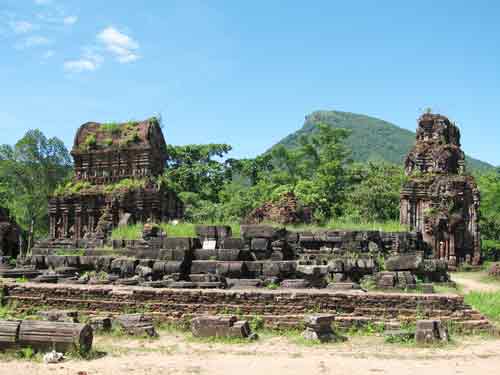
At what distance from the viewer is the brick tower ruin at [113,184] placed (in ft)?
78.7

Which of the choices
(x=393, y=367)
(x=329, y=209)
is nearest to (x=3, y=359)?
(x=393, y=367)

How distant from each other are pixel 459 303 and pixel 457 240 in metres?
17.3

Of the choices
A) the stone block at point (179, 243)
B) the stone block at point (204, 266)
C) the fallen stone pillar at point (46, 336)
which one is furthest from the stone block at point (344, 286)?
the fallen stone pillar at point (46, 336)

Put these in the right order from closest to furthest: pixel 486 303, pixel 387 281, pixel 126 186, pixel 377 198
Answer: pixel 486 303
pixel 387 281
pixel 126 186
pixel 377 198

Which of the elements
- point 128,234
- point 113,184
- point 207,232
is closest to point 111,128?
point 113,184

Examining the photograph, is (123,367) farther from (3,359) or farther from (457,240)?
(457,240)

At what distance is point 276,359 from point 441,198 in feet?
66.2

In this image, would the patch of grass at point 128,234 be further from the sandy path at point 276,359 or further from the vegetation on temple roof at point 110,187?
the sandy path at point 276,359

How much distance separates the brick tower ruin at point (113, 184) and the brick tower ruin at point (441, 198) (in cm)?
1183

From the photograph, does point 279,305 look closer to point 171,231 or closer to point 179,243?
point 179,243

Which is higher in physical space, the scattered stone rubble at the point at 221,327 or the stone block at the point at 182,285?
the stone block at the point at 182,285

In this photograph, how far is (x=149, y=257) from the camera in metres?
13.8

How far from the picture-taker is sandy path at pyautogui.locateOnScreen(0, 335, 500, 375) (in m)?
6.75

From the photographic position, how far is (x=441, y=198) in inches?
1001
